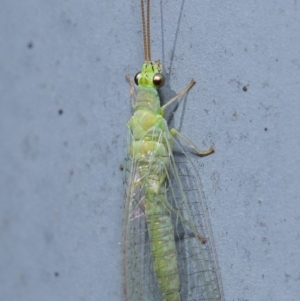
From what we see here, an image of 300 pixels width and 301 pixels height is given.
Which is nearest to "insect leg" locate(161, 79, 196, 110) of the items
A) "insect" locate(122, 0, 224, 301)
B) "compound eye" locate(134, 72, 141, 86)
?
"insect" locate(122, 0, 224, 301)

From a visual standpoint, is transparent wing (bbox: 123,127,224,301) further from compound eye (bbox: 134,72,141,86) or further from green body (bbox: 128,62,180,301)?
compound eye (bbox: 134,72,141,86)

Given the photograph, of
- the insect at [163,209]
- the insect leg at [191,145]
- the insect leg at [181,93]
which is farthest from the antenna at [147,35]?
the insect leg at [191,145]

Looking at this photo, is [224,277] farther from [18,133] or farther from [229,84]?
[18,133]

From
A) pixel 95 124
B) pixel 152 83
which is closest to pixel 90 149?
pixel 95 124

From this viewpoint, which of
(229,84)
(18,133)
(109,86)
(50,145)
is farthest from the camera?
(18,133)

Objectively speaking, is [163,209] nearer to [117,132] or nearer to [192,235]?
[192,235]

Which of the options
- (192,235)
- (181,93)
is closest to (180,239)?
(192,235)
